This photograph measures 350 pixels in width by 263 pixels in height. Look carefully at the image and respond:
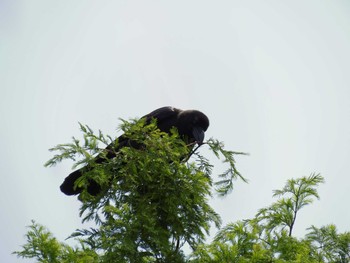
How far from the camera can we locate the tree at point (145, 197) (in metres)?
4.28

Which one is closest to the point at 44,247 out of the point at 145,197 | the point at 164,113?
the point at 145,197

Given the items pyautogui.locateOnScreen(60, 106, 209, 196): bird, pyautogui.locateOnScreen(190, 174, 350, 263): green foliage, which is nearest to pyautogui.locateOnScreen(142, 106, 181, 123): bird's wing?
pyautogui.locateOnScreen(60, 106, 209, 196): bird

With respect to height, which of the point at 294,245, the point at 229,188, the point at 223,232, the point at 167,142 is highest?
the point at 167,142

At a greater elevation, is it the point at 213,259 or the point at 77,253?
the point at 77,253

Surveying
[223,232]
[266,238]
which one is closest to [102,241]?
[223,232]

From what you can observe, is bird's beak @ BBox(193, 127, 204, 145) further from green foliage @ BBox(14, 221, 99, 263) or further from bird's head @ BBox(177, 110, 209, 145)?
green foliage @ BBox(14, 221, 99, 263)

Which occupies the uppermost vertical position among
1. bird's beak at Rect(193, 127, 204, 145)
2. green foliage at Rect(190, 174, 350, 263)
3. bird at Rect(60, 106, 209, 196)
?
bird at Rect(60, 106, 209, 196)

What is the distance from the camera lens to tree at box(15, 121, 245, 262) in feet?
14.0

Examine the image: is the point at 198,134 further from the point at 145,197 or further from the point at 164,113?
the point at 145,197

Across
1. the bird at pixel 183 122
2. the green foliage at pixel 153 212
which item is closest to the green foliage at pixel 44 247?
the green foliage at pixel 153 212

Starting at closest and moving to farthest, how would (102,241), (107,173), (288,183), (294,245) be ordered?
(102,241) → (107,173) → (294,245) → (288,183)

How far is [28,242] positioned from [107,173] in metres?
1.34

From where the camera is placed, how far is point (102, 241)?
425cm

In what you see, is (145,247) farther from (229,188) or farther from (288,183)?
(288,183)
